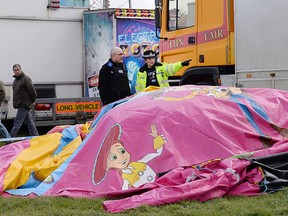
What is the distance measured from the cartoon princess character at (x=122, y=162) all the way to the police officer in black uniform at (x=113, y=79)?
2.93 metres

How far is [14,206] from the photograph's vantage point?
5.98m

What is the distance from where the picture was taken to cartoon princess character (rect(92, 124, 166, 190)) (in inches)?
237

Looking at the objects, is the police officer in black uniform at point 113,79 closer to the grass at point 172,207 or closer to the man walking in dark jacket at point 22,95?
the man walking in dark jacket at point 22,95

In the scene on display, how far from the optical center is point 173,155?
20.1 ft

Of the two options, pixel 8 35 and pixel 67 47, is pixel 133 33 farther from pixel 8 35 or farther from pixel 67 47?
pixel 8 35

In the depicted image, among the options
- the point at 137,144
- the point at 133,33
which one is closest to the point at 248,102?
the point at 137,144

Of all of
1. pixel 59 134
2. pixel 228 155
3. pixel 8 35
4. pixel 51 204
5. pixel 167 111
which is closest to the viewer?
pixel 51 204

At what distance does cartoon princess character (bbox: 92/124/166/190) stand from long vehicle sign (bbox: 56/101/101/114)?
7892 mm

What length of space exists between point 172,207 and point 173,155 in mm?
1026

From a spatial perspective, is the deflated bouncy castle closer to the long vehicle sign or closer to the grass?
the grass

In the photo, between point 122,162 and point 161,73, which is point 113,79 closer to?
point 161,73

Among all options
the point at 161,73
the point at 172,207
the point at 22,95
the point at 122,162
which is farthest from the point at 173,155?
the point at 22,95

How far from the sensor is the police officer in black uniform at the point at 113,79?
9.52 metres

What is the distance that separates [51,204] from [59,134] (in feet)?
8.10
